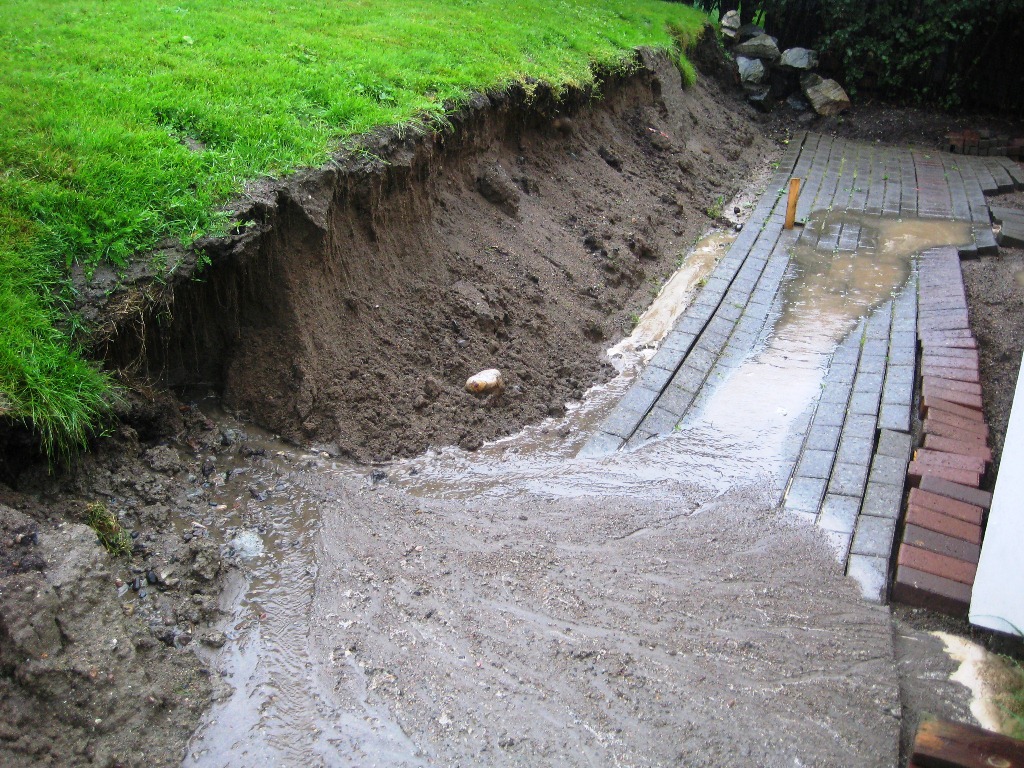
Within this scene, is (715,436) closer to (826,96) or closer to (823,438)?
(823,438)

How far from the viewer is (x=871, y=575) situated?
4.07 metres

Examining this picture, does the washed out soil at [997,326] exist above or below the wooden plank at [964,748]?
above

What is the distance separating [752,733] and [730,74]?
1304 centimetres

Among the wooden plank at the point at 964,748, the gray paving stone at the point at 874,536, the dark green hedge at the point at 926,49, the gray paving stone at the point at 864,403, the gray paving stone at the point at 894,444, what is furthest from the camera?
the dark green hedge at the point at 926,49

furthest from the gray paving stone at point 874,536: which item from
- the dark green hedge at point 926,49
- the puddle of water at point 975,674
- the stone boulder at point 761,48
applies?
the stone boulder at point 761,48

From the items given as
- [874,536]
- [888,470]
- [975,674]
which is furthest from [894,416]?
[975,674]

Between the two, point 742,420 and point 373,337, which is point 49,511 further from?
point 742,420

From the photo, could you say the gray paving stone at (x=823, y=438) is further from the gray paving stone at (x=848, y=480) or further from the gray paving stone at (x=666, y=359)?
the gray paving stone at (x=666, y=359)

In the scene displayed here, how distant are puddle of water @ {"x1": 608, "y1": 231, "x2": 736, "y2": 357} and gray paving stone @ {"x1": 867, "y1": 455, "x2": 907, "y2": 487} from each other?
225 cm

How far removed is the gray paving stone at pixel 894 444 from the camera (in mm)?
4965

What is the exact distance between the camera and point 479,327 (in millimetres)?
5898

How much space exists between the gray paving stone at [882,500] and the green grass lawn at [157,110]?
4172 millimetres

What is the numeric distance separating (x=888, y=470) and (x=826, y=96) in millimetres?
10706

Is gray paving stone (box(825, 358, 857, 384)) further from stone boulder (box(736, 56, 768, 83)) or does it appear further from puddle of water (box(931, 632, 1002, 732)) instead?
stone boulder (box(736, 56, 768, 83))
